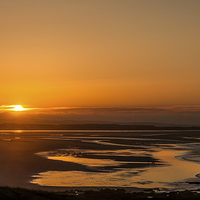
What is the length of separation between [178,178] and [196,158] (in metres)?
13.1

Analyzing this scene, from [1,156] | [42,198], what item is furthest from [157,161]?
[42,198]

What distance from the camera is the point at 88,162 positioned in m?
34.4

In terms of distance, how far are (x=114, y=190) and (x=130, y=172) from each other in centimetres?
773

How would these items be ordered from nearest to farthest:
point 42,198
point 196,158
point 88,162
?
point 42,198, point 88,162, point 196,158

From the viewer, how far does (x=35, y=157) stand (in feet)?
127

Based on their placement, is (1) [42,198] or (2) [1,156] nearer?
(1) [42,198]

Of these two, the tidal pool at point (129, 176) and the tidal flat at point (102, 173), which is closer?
the tidal flat at point (102, 173)

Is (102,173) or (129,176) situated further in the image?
(102,173)

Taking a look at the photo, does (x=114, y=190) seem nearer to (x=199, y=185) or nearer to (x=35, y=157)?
(x=199, y=185)

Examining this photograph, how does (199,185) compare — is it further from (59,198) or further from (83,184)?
(59,198)

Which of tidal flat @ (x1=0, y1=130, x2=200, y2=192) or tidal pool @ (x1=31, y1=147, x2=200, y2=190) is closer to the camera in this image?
tidal flat @ (x1=0, y1=130, x2=200, y2=192)

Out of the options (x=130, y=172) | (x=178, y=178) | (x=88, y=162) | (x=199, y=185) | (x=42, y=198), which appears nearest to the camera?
(x=42, y=198)

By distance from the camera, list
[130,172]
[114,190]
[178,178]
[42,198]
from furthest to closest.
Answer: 1. [130,172]
2. [178,178]
3. [114,190]
4. [42,198]

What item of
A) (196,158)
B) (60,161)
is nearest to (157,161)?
(196,158)
